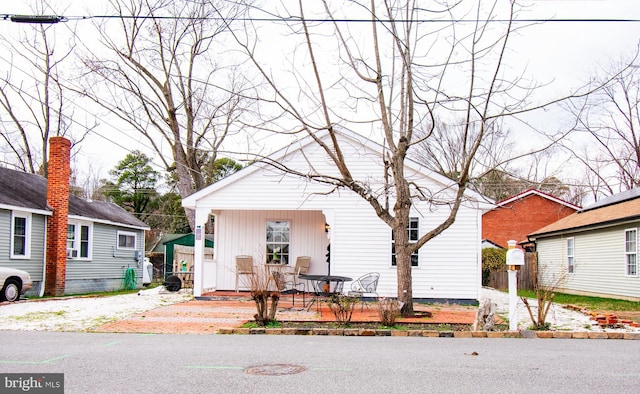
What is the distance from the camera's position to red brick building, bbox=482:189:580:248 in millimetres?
36969

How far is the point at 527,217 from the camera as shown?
37250 mm

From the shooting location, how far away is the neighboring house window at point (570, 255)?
25234 mm

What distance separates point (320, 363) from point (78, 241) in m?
17.4

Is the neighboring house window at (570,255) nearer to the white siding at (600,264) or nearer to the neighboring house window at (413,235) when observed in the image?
the white siding at (600,264)

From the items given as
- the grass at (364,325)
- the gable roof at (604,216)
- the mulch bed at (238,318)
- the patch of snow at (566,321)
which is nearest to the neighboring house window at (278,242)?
the mulch bed at (238,318)

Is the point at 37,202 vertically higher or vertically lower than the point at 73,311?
higher

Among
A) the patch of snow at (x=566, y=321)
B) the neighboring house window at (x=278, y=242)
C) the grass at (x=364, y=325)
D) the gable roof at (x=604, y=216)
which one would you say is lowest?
the patch of snow at (x=566, y=321)

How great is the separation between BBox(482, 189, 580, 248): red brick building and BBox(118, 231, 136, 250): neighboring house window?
66.2 ft

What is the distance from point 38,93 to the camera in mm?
31406

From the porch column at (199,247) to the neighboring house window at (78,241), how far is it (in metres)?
7.01

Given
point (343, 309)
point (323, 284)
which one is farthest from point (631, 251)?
point (343, 309)

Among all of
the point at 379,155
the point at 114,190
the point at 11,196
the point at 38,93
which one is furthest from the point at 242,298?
the point at 114,190

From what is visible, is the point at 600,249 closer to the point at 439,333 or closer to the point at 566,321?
the point at 566,321

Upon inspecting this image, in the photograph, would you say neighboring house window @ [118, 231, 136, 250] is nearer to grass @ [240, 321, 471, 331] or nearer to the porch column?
the porch column
